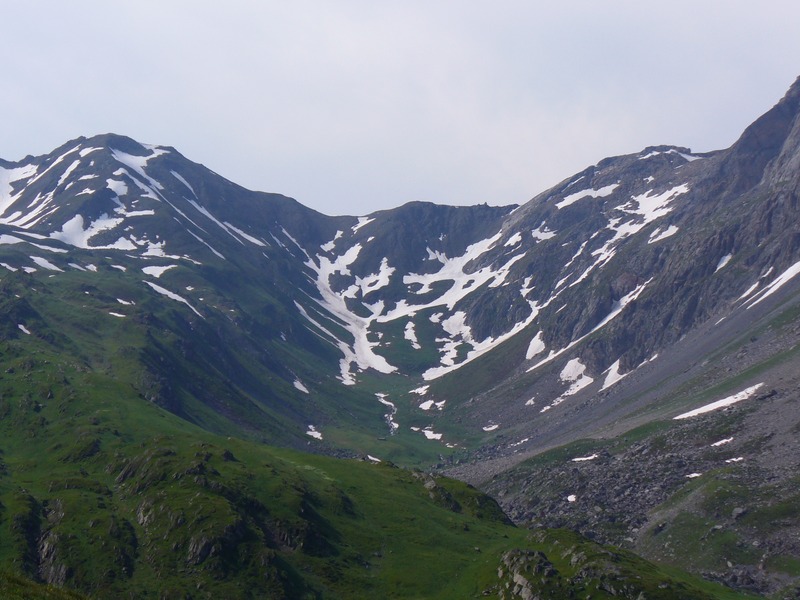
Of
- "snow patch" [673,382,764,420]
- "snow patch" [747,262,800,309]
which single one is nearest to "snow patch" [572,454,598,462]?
"snow patch" [673,382,764,420]

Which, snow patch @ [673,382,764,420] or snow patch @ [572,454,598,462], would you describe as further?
snow patch @ [572,454,598,462]

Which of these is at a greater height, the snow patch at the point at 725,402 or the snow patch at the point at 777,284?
the snow patch at the point at 777,284

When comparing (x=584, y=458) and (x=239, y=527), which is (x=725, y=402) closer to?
(x=584, y=458)

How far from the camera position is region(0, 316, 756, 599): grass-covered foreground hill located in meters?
83.9

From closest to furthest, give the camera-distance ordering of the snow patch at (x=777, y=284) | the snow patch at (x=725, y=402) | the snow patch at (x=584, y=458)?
1. the snow patch at (x=725, y=402)
2. the snow patch at (x=584, y=458)
3. the snow patch at (x=777, y=284)

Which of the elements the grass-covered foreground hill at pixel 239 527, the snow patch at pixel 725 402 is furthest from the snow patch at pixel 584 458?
the grass-covered foreground hill at pixel 239 527

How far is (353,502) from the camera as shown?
364 ft

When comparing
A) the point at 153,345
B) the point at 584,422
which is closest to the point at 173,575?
the point at 153,345

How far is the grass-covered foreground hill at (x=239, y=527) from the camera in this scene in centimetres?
8394

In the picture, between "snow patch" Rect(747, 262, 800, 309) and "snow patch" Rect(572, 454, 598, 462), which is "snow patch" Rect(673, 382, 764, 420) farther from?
"snow patch" Rect(747, 262, 800, 309)

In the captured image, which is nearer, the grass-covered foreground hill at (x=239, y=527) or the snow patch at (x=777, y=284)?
the grass-covered foreground hill at (x=239, y=527)

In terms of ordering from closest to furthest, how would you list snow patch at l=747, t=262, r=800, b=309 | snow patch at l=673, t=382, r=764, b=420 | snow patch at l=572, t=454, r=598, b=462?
1. snow patch at l=673, t=382, r=764, b=420
2. snow patch at l=572, t=454, r=598, b=462
3. snow patch at l=747, t=262, r=800, b=309

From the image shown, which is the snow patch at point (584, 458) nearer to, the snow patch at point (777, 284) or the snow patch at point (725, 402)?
the snow patch at point (725, 402)

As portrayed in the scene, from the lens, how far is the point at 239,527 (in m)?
91.6
